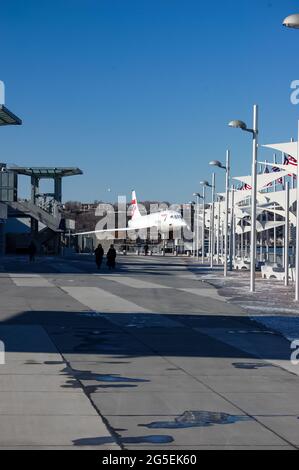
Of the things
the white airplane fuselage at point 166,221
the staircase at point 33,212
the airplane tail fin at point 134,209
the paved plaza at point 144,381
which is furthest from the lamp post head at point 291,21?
the airplane tail fin at point 134,209

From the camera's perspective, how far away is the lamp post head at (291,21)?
19656mm

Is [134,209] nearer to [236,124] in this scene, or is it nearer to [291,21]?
[236,124]

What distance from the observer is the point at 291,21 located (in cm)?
1975

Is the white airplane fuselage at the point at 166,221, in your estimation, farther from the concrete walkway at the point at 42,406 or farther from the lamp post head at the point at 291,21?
the concrete walkway at the point at 42,406

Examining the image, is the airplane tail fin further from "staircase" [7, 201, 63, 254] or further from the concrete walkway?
the concrete walkway

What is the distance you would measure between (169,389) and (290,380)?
197 cm

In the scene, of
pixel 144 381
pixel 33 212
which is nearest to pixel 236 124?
pixel 144 381

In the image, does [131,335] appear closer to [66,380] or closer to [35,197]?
[66,380]

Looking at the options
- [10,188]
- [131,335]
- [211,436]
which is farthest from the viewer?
[10,188]

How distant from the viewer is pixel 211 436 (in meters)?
7.92

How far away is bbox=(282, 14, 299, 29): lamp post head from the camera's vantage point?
19.7 meters

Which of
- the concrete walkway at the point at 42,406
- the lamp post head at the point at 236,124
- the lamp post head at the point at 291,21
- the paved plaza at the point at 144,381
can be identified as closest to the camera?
the concrete walkway at the point at 42,406
